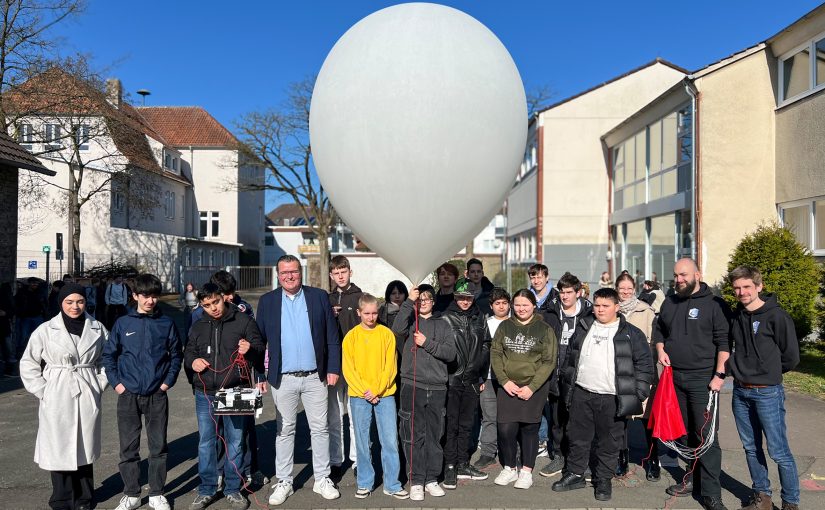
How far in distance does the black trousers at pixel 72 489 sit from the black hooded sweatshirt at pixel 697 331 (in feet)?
14.2

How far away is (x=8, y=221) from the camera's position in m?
11.9

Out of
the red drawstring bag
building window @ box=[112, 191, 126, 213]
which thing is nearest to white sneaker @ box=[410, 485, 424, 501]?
the red drawstring bag

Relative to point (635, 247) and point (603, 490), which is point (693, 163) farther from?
point (603, 490)

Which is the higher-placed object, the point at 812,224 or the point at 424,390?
the point at 812,224

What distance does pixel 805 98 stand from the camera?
12.2 m

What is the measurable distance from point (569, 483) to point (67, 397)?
147 inches

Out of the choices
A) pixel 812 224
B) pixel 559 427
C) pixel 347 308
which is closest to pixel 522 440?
pixel 559 427

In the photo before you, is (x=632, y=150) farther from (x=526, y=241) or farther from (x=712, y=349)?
(x=712, y=349)

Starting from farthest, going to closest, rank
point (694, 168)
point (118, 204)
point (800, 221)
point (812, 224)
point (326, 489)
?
1. point (118, 204)
2. point (694, 168)
3. point (800, 221)
4. point (812, 224)
5. point (326, 489)

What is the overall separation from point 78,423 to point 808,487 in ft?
17.9

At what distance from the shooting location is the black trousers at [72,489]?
4.40 meters

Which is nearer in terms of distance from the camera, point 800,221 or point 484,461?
point 484,461

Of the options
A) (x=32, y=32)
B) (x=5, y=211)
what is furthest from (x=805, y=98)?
(x=32, y=32)

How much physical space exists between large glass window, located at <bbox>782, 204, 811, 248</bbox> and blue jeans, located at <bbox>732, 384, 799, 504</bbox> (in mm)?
8875
